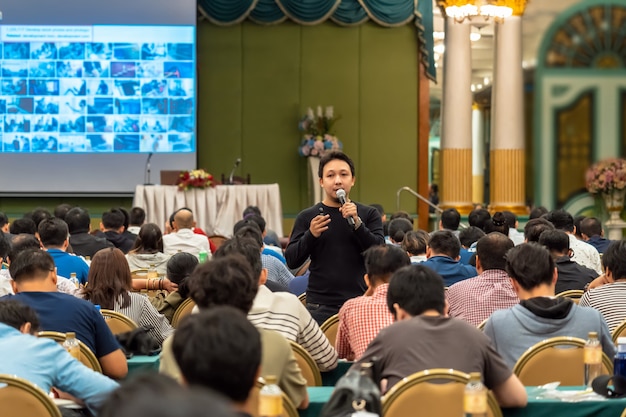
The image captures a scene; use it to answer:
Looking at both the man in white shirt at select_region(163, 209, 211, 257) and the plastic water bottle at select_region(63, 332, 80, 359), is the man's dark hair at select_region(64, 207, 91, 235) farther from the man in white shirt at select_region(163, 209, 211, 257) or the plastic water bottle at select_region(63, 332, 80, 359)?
the plastic water bottle at select_region(63, 332, 80, 359)

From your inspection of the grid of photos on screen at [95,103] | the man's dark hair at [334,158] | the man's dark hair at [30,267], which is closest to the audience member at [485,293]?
the man's dark hair at [334,158]

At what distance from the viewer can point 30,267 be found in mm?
4668

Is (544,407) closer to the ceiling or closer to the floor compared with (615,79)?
closer to the floor

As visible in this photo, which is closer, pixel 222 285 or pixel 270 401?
pixel 270 401

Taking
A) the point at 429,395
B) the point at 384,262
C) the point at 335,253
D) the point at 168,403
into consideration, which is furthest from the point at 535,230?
the point at 168,403

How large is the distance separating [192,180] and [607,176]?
242 inches

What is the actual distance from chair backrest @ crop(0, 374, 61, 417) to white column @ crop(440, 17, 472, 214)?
522 inches

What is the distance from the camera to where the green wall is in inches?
653

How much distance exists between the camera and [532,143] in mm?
17594

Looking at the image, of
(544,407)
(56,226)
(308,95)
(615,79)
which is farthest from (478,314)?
(615,79)

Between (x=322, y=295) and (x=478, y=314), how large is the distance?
0.82 meters

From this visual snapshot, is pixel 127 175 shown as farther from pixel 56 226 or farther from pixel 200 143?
pixel 56 226

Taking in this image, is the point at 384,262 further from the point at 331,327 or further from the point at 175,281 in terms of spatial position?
the point at 175,281

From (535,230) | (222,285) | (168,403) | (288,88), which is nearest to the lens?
(168,403)
